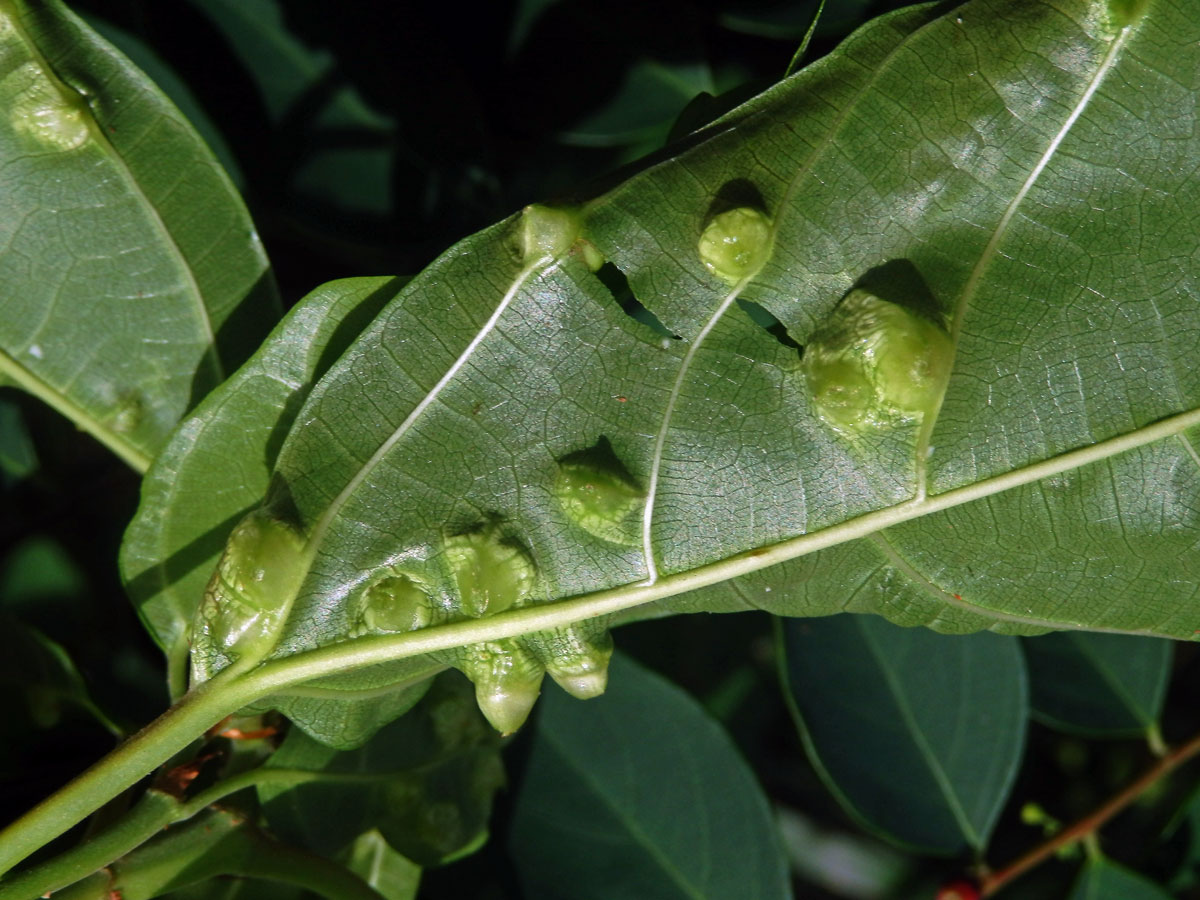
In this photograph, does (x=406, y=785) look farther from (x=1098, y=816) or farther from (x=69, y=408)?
(x=1098, y=816)

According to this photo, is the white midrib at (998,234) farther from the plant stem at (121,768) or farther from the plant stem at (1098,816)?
the plant stem at (1098,816)

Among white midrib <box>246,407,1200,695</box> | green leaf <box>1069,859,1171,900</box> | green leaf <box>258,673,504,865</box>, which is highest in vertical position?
white midrib <box>246,407,1200,695</box>

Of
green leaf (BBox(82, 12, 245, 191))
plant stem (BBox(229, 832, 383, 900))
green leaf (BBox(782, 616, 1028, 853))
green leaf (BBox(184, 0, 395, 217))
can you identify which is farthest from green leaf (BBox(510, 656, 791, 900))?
green leaf (BBox(82, 12, 245, 191))

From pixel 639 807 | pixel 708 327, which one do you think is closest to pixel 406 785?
pixel 639 807

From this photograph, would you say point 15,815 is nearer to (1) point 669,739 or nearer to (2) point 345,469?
(2) point 345,469

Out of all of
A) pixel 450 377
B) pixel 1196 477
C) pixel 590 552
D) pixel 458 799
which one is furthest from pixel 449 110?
pixel 1196 477

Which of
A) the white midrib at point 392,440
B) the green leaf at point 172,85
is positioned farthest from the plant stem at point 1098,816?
the green leaf at point 172,85

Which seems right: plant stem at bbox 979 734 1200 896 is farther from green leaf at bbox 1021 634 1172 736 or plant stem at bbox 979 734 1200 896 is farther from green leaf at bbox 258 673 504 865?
green leaf at bbox 258 673 504 865
